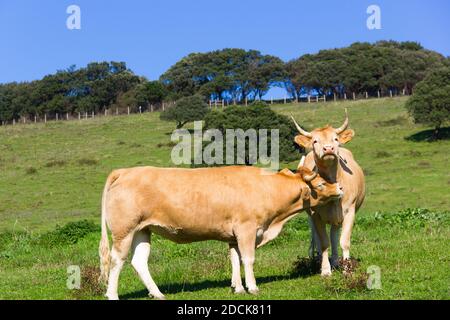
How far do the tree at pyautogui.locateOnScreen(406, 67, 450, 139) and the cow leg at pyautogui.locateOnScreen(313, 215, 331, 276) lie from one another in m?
43.8

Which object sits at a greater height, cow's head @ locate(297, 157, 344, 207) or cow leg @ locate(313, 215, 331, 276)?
cow's head @ locate(297, 157, 344, 207)

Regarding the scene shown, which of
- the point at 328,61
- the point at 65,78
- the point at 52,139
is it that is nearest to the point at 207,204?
the point at 52,139

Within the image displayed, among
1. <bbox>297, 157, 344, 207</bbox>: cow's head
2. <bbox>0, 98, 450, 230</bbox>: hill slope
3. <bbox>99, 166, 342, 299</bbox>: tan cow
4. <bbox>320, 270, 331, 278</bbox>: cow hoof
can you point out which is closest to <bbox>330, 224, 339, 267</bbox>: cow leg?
<bbox>320, 270, 331, 278</bbox>: cow hoof

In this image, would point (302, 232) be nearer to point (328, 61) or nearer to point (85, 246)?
point (85, 246)

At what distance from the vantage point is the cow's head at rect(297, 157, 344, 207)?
10219mm

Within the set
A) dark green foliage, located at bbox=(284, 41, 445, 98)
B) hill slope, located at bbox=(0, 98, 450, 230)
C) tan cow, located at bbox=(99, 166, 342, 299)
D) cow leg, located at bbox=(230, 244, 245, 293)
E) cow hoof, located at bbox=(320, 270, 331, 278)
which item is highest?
dark green foliage, located at bbox=(284, 41, 445, 98)

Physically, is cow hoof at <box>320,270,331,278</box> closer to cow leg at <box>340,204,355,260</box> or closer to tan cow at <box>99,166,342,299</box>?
cow leg at <box>340,204,355,260</box>

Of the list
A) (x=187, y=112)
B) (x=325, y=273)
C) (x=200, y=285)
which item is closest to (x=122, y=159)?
(x=187, y=112)

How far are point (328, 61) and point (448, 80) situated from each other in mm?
45271

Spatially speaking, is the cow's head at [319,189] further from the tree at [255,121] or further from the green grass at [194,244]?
the tree at [255,121]

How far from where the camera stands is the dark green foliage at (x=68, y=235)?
18938 millimetres

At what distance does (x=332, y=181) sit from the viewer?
10.7 metres

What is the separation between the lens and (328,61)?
101 metres

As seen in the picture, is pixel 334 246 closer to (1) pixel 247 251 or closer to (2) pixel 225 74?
(1) pixel 247 251
